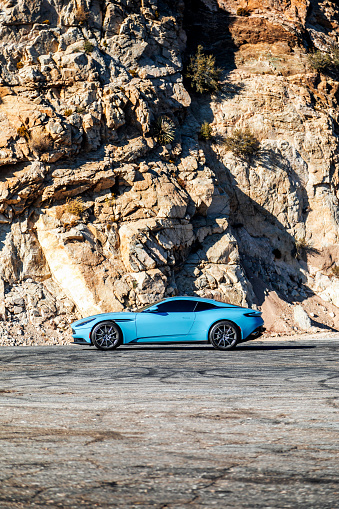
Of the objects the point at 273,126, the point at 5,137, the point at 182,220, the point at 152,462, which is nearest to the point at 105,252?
the point at 182,220

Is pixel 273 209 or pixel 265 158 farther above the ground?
pixel 265 158

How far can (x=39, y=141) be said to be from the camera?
65.7 feet

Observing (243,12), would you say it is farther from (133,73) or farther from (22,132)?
(22,132)

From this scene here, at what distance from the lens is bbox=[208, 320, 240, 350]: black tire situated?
451 inches

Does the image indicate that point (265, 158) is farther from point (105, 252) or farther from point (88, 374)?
point (88, 374)

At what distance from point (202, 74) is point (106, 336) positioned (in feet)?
68.1

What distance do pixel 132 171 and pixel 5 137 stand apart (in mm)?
5529

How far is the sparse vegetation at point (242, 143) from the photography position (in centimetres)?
2625

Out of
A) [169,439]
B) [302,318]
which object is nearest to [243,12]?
[302,318]

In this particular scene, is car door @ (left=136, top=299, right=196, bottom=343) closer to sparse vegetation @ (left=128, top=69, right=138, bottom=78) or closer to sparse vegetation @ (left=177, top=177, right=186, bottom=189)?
sparse vegetation @ (left=177, top=177, right=186, bottom=189)

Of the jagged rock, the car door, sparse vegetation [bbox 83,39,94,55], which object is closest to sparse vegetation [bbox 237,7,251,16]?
sparse vegetation [bbox 83,39,94,55]

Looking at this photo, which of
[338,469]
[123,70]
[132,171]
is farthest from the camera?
[123,70]

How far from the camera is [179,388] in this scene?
641 cm

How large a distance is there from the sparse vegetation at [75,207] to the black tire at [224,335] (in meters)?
10.6
